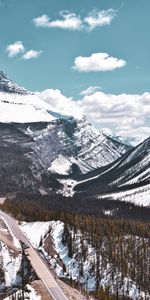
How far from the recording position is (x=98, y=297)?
177 m

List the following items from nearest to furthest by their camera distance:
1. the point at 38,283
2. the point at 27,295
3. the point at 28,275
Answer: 1. the point at 27,295
2. the point at 38,283
3. the point at 28,275

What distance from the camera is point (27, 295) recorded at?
6078 inches

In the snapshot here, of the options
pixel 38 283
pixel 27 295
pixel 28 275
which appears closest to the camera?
pixel 27 295

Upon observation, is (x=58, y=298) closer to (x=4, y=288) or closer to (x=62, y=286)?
(x=62, y=286)

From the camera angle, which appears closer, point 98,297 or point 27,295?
point 27,295

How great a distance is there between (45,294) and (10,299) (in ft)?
35.5

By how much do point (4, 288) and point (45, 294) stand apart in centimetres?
4297

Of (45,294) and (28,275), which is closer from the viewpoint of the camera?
(45,294)

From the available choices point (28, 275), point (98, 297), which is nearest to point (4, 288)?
point (28, 275)

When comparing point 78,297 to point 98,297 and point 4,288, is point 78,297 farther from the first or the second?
point 4,288

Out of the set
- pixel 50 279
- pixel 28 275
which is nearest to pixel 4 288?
pixel 28 275

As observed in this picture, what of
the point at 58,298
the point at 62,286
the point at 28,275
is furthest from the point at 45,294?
the point at 28,275

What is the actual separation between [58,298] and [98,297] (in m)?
22.1

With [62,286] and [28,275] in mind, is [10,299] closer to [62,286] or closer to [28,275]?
[62,286]
